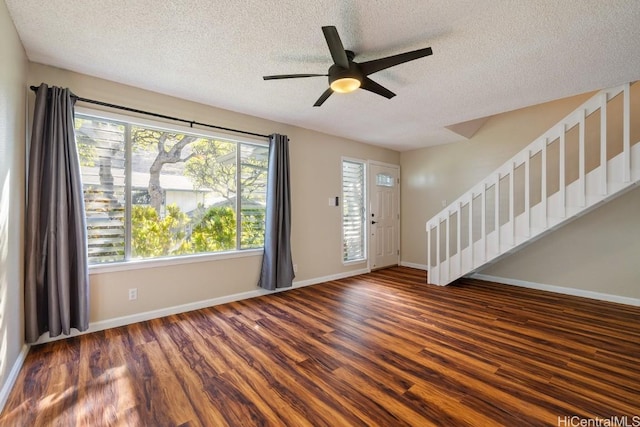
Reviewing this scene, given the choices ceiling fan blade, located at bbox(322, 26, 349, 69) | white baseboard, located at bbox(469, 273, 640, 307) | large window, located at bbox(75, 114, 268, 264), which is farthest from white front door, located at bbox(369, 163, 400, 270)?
ceiling fan blade, located at bbox(322, 26, 349, 69)

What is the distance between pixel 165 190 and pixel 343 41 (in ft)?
8.11

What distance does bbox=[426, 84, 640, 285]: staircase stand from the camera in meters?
2.95

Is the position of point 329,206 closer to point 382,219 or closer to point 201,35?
point 382,219

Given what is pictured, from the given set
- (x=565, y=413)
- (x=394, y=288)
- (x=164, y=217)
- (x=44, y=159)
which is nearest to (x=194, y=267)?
(x=164, y=217)

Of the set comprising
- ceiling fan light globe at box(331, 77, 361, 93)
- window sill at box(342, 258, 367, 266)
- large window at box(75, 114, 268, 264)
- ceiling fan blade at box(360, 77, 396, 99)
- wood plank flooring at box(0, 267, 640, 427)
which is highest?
ceiling fan blade at box(360, 77, 396, 99)

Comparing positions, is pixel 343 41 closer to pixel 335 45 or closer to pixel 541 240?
pixel 335 45

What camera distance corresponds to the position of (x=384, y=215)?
561cm

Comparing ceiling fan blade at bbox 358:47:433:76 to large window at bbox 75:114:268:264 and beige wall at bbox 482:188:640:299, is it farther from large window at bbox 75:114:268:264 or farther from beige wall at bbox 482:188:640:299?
beige wall at bbox 482:188:640:299

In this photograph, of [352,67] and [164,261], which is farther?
[164,261]

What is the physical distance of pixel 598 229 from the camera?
3.62 meters

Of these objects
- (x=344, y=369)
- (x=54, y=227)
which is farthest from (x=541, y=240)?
(x=54, y=227)

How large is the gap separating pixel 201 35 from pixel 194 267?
8.03ft

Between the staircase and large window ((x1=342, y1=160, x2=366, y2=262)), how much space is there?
4.47 feet

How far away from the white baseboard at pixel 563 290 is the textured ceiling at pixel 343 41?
2.65 meters
